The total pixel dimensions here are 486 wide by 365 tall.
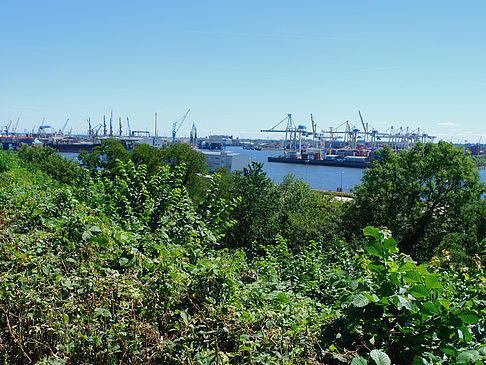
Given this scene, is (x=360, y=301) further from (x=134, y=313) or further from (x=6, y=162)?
(x=6, y=162)

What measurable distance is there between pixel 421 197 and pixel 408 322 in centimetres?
1800

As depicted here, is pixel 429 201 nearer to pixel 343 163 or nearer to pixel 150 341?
pixel 150 341

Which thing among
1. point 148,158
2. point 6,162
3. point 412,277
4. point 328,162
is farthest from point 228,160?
point 328,162

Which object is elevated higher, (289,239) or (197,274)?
(197,274)

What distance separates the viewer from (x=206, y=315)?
2.73 meters

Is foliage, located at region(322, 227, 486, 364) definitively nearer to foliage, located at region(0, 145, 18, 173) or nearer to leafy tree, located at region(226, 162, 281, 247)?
foliage, located at region(0, 145, 18, 173)

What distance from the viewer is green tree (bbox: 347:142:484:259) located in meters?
17.6

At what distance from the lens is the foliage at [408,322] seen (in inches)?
84.0

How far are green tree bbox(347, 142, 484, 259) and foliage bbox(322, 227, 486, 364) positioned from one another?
16.2m

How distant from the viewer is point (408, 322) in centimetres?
229

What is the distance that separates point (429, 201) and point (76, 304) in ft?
60.9

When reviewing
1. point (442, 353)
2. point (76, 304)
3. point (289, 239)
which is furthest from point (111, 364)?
point (289, 239)

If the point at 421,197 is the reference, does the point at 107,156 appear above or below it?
above

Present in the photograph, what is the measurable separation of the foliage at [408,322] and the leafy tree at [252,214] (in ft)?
50.4
